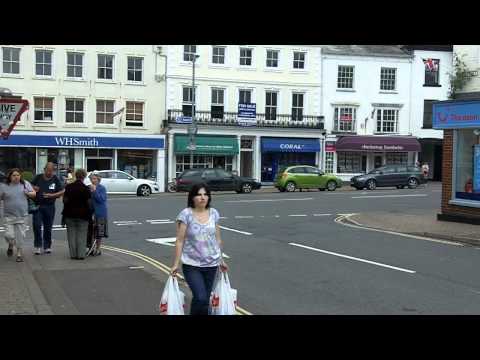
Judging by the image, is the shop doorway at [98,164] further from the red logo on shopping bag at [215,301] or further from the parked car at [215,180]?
the red logo on shopping bag at [215,301]

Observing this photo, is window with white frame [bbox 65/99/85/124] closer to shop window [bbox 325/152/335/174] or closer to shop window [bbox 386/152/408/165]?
shop window [bbox 325/152/335/174]

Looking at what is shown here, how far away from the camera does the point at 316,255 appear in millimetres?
12914

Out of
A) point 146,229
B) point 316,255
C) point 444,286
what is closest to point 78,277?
point 316,255

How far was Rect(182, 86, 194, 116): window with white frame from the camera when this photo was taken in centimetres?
4212

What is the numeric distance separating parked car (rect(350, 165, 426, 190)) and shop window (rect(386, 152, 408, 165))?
24.1 ft

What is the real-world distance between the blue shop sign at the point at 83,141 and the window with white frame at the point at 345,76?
47.6ft

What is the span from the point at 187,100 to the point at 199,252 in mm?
36602

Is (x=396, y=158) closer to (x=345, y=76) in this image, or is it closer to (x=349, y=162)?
(x=349, y=162)

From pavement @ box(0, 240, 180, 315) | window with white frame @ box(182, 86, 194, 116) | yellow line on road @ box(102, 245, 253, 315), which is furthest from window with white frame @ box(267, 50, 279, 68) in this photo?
pavement @ box(0, 240, 180, 315)

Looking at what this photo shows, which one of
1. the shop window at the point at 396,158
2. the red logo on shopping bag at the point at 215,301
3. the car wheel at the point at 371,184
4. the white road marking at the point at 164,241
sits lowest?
the white road marking at the point at 164,241

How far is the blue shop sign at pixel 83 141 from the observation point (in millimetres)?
37312

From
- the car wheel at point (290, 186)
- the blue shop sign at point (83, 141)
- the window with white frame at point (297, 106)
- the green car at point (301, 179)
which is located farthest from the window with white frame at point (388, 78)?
the blue shop sign at point (83, 141)
